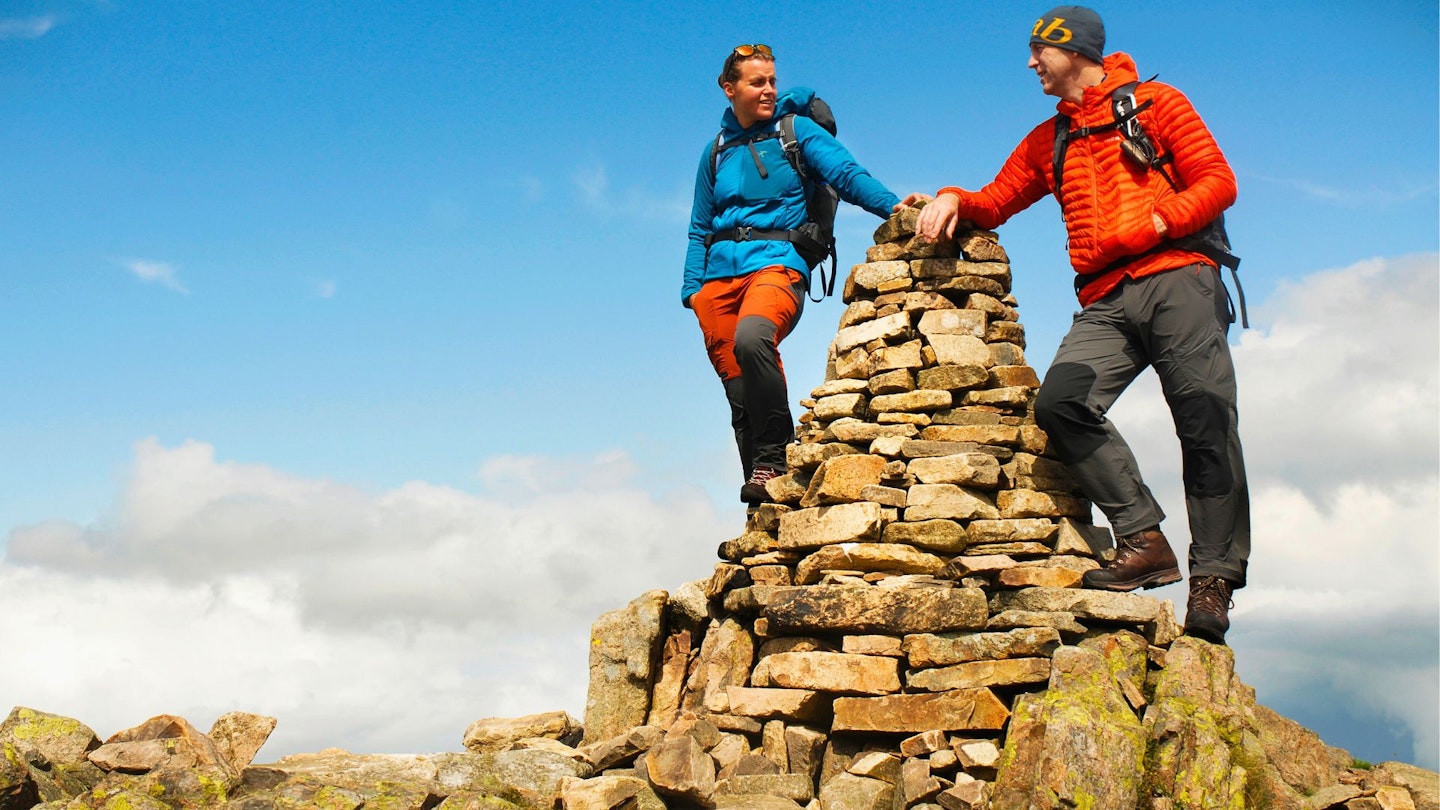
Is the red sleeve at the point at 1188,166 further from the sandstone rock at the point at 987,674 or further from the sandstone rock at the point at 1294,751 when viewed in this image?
the sandstone rock at the point at 1294,751

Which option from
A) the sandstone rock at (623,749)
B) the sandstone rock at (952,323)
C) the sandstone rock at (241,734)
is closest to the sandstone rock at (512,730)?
the sandstone rock at (623,749)

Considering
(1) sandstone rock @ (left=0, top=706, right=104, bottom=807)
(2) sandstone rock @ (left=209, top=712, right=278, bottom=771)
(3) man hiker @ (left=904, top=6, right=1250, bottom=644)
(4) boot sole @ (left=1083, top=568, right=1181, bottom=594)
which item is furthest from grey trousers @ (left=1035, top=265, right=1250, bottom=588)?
(1) sandstone rock @ (left=0, top=706, right=104, bottom=807)

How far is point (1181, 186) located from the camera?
991cm

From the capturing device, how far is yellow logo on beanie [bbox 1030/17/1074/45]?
1000 centimetres

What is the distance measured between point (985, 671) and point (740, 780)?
5.92 feet

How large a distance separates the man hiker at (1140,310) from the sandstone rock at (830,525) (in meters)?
1.47

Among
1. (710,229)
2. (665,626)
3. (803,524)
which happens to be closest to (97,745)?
(665,626)

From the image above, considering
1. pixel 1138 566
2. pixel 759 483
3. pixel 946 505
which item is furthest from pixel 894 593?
pixel 759 483

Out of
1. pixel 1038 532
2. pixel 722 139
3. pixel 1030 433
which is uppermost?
pixel 722 139

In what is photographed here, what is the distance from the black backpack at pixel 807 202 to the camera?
11062 mm

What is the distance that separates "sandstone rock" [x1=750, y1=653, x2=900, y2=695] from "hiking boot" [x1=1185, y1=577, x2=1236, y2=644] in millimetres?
2163

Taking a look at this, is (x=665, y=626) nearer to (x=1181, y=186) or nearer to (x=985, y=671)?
(x=985, y=671)

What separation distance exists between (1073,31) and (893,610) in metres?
4.51

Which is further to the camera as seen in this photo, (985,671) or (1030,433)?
(1030,433)
